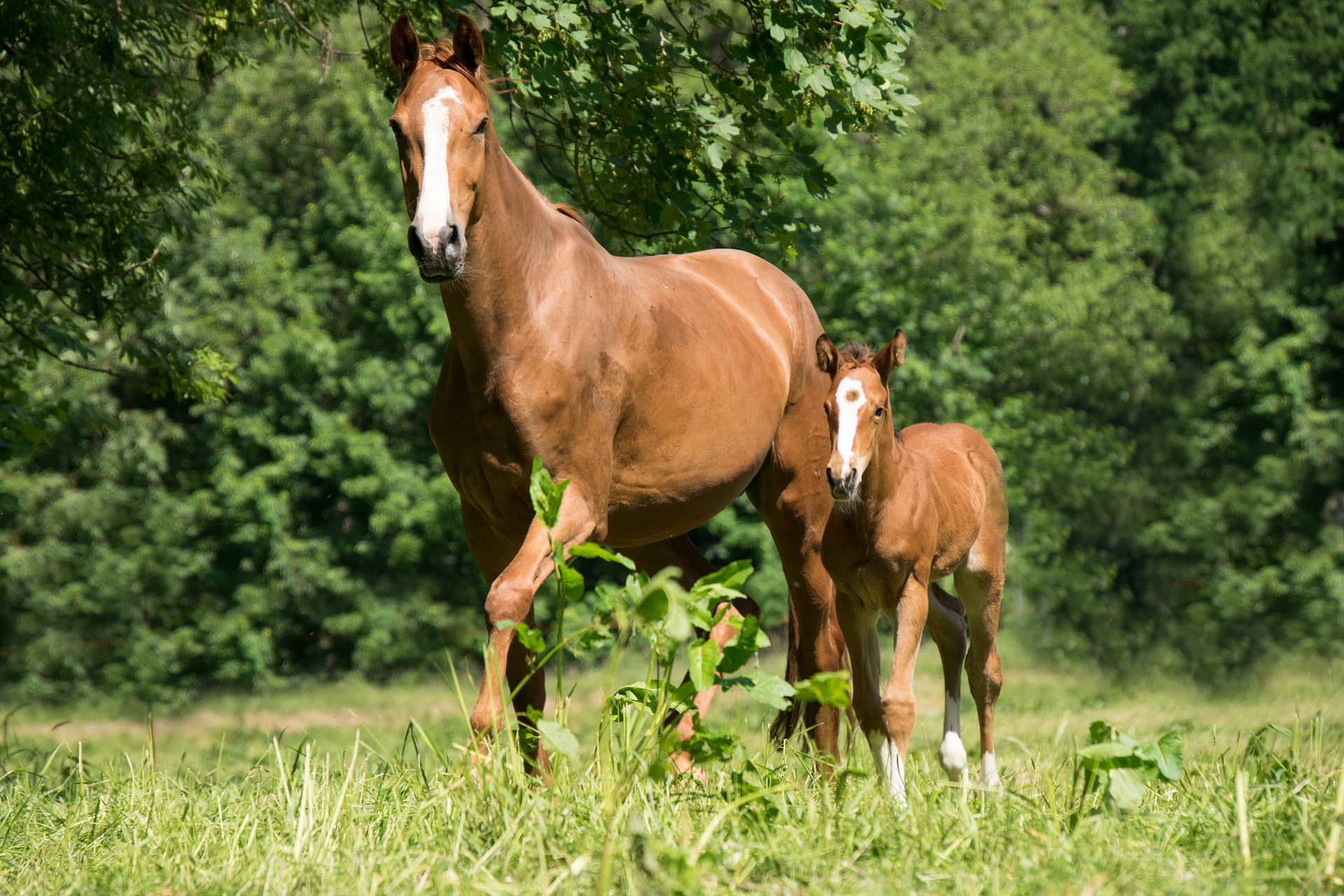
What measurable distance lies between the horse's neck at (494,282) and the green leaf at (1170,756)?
2208 millimetres

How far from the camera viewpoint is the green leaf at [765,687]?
304 centimetres

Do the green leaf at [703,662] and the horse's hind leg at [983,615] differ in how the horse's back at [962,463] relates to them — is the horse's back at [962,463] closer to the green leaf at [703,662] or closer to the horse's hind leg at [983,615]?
the horse's hind leg at [983,615]

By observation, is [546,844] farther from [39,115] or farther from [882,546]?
[39,115]

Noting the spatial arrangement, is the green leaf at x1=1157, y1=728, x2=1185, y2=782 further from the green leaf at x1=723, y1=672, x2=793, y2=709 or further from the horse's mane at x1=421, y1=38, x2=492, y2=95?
A: the horse's mane at x1=421, y1=38, x2=492, y2=95

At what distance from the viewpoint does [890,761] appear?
452 cm

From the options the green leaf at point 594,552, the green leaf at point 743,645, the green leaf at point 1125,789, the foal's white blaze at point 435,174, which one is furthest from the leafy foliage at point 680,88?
the green leaf at point 1125,789

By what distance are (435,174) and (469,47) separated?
0.58 metres

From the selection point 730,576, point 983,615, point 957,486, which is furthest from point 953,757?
point 730,576

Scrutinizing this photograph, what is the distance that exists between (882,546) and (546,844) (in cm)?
239

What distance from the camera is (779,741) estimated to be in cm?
522

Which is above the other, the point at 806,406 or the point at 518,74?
the point at 518,74

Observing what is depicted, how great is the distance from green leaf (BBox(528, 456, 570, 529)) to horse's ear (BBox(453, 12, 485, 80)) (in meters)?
1.34

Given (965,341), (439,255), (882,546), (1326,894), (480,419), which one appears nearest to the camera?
(1326,894)

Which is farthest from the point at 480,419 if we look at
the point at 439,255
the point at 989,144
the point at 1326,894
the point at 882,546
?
the point at 989,144
